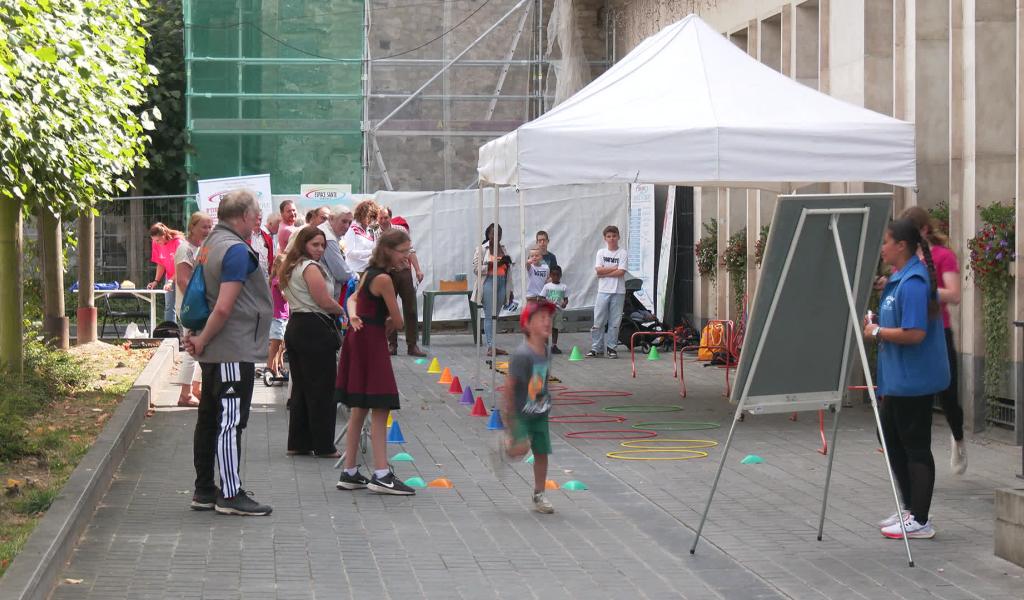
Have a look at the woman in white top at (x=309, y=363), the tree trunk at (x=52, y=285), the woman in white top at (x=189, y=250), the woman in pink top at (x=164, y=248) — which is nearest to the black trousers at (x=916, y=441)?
the woman in white top at (x=309, y=363)

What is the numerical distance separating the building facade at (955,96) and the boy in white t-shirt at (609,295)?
3.89 m

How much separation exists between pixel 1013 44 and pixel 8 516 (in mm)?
8692

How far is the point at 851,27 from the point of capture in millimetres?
14602

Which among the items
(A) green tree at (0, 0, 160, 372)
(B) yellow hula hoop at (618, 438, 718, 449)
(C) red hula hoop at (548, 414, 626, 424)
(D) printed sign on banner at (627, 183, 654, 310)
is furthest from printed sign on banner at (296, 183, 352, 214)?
(B) yellow hula hoop at (618, 438, 718, 449)

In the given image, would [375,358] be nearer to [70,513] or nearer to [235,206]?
[235,206]

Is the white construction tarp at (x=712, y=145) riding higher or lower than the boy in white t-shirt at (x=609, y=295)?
higher

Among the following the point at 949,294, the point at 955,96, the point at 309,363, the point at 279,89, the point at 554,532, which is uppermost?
the point at 279,89

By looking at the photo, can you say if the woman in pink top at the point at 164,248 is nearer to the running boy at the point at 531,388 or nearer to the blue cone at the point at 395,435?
the blue cone at the point at 395,435

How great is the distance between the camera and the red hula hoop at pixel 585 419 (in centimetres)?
1276

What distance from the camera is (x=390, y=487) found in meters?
9.09

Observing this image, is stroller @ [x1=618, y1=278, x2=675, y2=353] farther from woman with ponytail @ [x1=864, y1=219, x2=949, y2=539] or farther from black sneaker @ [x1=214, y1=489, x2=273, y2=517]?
woman with ponytail @ [x1=864, y1=219, x2=949, y2=539]

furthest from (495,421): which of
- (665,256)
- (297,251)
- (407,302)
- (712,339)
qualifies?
(665,256)

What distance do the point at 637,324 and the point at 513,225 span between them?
488 cm

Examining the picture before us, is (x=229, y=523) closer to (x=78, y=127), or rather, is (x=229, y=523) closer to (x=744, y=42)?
(x=78, y=127)
